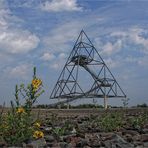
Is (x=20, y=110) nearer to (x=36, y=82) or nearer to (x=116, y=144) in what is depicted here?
(x=36, y=82)

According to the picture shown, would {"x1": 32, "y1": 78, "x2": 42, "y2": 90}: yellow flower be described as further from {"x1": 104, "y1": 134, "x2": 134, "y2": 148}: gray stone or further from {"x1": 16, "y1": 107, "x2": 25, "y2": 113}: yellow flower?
Result: {"x1": 104, "y1": 134, "x2": 134, "y2": 148}: gray stone

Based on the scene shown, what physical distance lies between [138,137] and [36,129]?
166 centimetres

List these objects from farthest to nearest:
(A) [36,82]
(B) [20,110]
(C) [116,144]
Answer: (B) [20,110] → (A) [36,82] → (C) [116,144]

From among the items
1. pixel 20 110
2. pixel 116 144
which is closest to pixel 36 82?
pixel 20 110

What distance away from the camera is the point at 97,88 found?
119 ft

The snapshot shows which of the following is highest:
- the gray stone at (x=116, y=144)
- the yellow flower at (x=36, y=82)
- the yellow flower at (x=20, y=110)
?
the yellow flower at (x=36, y=82)

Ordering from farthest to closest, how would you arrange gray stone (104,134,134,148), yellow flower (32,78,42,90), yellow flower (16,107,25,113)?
yellow flower (16,107,25,113) < yellow flower (32,78,42,90) < gray stone (104,134,134,148)

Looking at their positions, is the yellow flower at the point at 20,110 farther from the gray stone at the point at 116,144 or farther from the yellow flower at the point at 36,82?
the gray stone at the point at 116,144

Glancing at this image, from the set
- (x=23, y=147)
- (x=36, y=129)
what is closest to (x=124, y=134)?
(x=36, y=129)

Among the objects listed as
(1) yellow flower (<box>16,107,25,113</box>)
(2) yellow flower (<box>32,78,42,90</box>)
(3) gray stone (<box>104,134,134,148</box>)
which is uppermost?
(2) yellow flower (<box>32,78,42,90</box>)

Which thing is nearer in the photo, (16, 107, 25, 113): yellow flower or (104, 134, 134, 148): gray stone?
(104, 134, 134, 148): gray stone

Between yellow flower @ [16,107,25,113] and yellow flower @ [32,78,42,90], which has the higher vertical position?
yellow flower @ [32,78,42,90]

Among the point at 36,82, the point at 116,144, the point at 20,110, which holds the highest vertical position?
the point at 36,82

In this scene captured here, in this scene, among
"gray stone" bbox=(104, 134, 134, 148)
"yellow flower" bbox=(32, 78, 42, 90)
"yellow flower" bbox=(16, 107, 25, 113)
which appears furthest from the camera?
"yellow flower" bbox=(16, 107, 25, 113)
